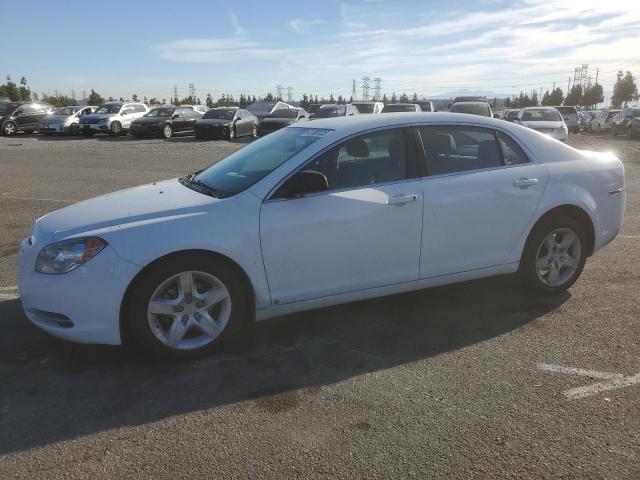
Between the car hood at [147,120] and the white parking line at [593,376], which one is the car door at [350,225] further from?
the car hood at [147,120]

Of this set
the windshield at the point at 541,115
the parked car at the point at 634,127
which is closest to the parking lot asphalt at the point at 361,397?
the windshield at the point at 541,115

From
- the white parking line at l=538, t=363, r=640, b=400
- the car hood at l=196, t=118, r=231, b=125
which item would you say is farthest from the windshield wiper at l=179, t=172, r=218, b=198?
the car hood at l=196, t=118, r=231, b=125

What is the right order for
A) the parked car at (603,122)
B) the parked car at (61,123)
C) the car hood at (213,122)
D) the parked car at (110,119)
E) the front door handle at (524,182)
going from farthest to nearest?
1. the parked car at (603,122)
2. the parked car at (61,123)
3. the parked car at (110,119)
4. the car hood at (213,122)
5. the front door handle at (524,182)

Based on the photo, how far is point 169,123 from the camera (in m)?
27.1

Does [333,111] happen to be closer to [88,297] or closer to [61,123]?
[61,123]

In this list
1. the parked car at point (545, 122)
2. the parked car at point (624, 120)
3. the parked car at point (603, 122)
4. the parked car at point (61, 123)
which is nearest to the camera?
the parked car at point (545, 122)

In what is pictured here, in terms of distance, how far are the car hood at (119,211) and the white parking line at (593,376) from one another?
2.46 metres

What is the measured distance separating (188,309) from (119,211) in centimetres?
82

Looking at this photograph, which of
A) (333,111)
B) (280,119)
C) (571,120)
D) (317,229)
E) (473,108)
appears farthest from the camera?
(571,120)

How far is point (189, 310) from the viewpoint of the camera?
364 centimetres

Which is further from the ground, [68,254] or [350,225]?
[350,225]

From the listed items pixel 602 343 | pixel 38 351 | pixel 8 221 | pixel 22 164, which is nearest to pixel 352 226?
pixel 602 343

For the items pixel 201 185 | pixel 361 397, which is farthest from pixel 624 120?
pixel 361 397

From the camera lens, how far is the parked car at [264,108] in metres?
28.2
